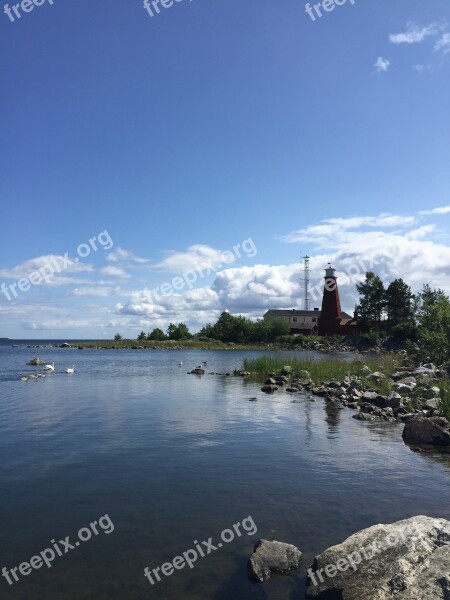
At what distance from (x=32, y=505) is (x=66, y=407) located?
15.3 metres

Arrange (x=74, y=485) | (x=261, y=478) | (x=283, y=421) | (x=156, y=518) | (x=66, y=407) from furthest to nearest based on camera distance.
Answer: (x=66, y=407)
(x=283, y=421)
(x=261, y=478)
(x=74, y=485)
(x=156, y=518)

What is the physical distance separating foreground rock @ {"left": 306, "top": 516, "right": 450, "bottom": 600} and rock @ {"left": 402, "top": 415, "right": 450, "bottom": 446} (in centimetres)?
1050

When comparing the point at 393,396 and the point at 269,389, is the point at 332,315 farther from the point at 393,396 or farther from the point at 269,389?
the point at 393,396

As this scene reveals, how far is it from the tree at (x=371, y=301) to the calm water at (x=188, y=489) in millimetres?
86720

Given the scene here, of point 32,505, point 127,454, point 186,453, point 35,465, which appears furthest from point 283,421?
point 32,505

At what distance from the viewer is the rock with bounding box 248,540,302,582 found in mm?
8164

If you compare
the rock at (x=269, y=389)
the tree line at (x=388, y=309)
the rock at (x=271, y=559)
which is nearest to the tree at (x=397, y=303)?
the tree line at (x=388, y=309)

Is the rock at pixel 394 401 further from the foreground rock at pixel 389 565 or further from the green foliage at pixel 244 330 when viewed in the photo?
the green foliage at pixel 244 330

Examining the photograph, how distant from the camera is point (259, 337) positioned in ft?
444

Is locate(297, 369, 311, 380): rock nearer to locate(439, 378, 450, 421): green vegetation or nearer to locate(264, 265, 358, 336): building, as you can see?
locate(439, 378, 450, 421): green vegetation

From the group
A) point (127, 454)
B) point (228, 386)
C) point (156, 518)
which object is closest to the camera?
point (156, 518)

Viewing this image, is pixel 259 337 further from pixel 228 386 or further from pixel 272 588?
A: pixel 272 588

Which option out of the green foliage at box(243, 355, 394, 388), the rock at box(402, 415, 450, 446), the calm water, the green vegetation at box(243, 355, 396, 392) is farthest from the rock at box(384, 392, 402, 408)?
the green vegetation at box(243, 355, 396, 392)

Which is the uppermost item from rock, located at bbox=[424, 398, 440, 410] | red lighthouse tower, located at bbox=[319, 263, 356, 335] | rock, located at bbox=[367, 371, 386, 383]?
red lighthouse tower, located at bbox=[319, 263, 356, 335]
